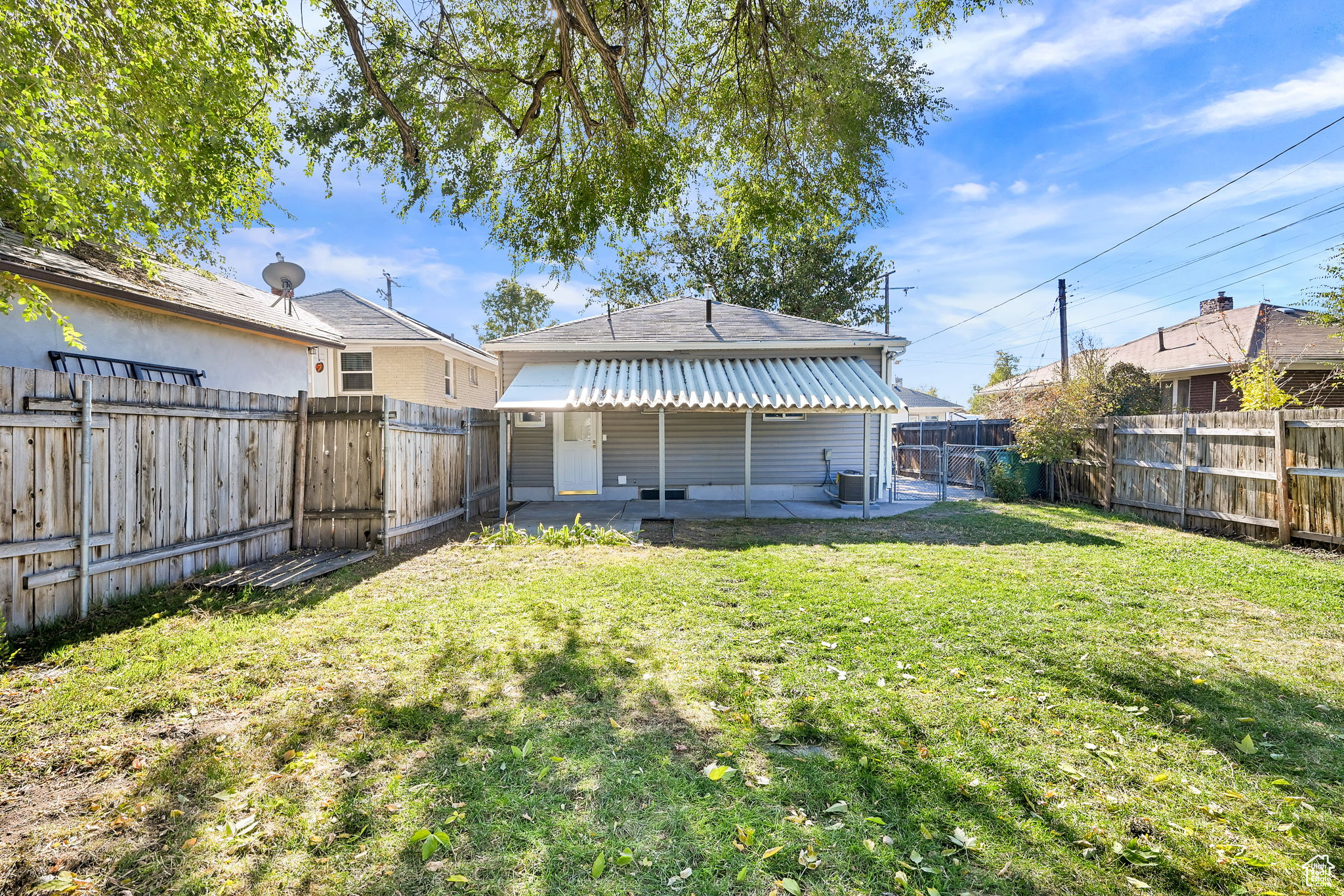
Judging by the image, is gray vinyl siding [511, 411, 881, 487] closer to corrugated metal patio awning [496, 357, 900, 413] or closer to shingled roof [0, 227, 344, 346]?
corrugated metal patio awning [496, 357, 900, 413]

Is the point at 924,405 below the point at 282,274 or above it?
below

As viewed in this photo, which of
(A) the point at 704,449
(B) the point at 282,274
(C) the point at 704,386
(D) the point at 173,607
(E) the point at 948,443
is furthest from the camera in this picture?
(E) the point at 948,443

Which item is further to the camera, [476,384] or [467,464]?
[476,384]

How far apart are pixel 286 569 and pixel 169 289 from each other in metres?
5.44

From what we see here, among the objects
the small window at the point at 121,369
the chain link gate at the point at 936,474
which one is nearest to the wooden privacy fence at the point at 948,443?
the chain link gate at the point at 936,474

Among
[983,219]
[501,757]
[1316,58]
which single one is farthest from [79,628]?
[983,219]

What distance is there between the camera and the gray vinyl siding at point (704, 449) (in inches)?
553

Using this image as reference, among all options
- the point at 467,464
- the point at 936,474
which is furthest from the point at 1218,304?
the point at 467,464

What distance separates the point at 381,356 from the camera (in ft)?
55.0

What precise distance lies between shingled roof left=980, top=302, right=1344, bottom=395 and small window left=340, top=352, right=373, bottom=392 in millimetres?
18580

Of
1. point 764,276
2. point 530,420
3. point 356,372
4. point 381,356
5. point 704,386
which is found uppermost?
point 764,276

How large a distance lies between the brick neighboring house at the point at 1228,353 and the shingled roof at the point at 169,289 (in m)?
17.5

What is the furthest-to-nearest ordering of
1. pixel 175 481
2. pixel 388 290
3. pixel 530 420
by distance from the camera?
pixel 388 290 < pixel 530 420 < pixel 175 481

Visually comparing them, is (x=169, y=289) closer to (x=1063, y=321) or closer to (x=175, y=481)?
(x=175, y=481)
